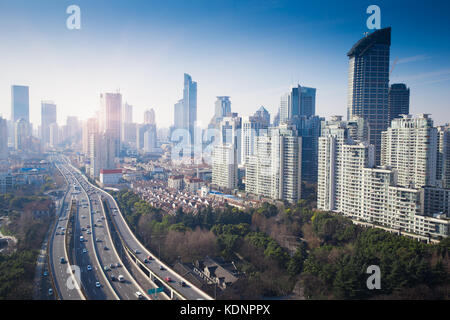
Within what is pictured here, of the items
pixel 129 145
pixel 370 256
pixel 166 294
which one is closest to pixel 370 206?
pixel 370 256

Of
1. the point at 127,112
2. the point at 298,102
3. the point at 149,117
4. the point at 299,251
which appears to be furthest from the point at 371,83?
the point at 149,117

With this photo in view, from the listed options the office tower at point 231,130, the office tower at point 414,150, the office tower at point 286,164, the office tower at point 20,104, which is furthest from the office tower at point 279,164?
the office tower at point 20,104

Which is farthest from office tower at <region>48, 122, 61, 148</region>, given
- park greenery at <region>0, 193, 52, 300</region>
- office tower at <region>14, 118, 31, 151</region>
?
park greenery at <region>0, 193, 52, 300</region>

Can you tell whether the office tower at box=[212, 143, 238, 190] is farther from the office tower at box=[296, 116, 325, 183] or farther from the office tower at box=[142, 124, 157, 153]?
the office tower at box=[142, 124, 157, 153]

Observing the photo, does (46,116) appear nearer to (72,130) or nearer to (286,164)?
(72,130)

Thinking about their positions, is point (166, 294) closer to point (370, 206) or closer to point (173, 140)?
point (370, 206)

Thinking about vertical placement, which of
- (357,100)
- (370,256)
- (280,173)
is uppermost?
(357,100)

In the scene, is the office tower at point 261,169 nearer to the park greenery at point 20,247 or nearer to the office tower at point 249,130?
the office tower at point 249,130
